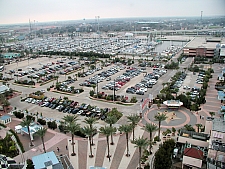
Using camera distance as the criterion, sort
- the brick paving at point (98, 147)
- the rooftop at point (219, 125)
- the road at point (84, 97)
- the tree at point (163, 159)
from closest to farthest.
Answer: the tree at point (163, 159)
the rooftop at point (219, 125)
the brick paving at point (98, 147)
the road at point (84, 97)

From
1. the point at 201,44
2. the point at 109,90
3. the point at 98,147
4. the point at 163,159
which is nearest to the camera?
the point at 163,159

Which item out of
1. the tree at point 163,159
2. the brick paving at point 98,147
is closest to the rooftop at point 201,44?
the brick paving at point 98,147

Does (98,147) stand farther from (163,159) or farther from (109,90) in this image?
(109,90)

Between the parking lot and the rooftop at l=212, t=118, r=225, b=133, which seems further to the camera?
the parking lot

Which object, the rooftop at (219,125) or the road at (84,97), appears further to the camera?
the road at (84,97)

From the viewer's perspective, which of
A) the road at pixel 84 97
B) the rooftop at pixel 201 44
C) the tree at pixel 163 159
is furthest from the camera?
the rooftop at pixel 201 44

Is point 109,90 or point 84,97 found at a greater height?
point 109,90

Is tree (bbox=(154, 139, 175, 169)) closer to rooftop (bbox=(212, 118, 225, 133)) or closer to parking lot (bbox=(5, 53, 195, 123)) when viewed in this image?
rooftop (bbox=(212, 118, 225, 133))

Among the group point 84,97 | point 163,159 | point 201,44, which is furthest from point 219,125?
point 201,44

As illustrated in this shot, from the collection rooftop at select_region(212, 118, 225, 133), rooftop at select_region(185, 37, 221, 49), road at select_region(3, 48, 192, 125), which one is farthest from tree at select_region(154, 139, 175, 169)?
rooftop at select_region(185, 37, 221, 49)

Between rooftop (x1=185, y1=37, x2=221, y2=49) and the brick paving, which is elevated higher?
rooftop (x1=185, y1=37, x2=221, y2=49)

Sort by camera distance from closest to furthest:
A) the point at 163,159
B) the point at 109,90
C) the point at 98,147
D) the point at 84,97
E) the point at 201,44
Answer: the point at 163,159
the point at 98,147
the point at 84,97
the point at 109,90
the point at 201,44

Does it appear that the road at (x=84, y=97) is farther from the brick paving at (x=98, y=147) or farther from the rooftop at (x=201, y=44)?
the rooftop at (x=201, y=44)

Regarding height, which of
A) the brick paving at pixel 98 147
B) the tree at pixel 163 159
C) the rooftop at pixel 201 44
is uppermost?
the rooftop at pixel 201 44
